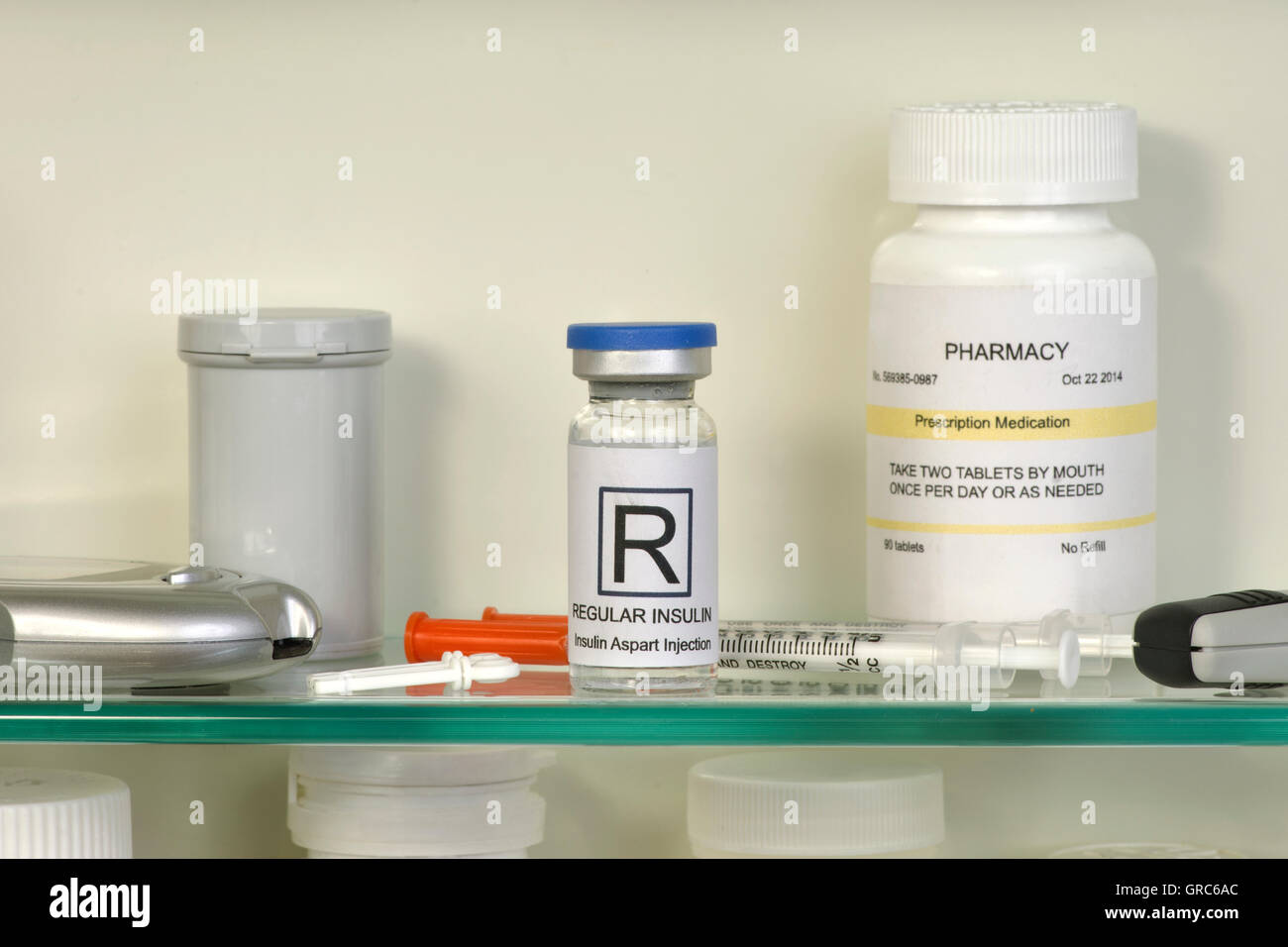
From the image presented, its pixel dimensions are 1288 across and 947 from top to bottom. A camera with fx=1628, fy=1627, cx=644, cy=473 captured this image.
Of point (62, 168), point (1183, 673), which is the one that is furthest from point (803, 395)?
point (62, 168)

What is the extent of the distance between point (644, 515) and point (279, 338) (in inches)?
5.9

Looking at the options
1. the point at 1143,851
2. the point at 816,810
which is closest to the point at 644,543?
the point at 816,810

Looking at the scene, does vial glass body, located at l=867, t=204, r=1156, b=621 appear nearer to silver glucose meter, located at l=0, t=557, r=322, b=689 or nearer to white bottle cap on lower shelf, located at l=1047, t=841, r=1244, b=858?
white bottle cap on lower shelf, located at l=1047, t=841, r=1244, b=858

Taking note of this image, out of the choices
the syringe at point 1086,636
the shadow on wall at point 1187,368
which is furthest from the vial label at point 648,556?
the shadow on wall at point 1187,368

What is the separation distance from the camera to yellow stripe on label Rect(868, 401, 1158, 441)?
536 mm

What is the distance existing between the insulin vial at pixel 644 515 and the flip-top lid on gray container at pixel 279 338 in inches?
4.2

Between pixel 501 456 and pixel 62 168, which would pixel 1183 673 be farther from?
pixel 62 168

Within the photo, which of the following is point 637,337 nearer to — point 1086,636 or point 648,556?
point 648,556

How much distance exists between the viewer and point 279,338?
0.55m

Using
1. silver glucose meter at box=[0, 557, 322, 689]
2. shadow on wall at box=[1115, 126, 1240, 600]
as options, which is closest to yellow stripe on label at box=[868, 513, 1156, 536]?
shadow on wall at box=[1115, 126, 1240, 600]

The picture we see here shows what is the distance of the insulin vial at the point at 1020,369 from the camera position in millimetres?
534

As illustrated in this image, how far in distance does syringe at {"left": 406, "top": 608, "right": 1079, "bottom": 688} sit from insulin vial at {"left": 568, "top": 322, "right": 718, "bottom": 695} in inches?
2.2

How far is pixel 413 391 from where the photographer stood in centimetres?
65

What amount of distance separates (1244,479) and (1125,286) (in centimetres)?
14
